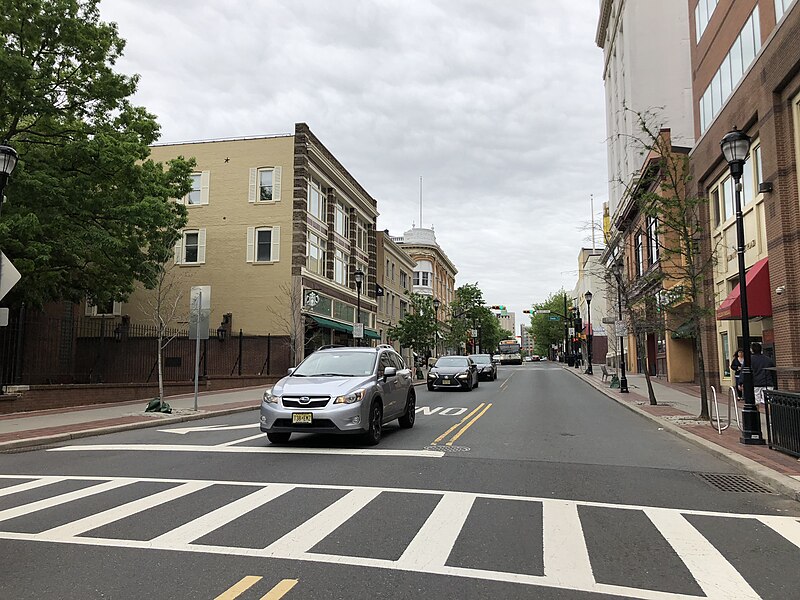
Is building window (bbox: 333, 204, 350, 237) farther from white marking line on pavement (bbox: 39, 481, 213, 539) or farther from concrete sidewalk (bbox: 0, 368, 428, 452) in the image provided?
white marking line on pavement (bbox: 39, 481, 213, 539)

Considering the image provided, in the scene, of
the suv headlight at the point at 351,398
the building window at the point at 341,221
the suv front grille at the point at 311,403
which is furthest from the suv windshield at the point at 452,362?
the suv front grille at the point at 311,403

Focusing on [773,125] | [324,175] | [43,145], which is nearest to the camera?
[773,125]

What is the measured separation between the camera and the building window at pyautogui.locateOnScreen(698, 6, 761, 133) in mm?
18797

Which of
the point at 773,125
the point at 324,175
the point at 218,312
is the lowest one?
the point at 218,312

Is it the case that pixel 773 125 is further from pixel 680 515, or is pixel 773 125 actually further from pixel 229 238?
pixel 229 238

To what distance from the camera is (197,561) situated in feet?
16.0

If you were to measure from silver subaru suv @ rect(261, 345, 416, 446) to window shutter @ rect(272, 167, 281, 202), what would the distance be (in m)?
25.1

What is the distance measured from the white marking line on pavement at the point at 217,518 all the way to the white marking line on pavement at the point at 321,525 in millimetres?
771

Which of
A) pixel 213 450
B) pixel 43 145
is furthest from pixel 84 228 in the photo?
pixel 213 450

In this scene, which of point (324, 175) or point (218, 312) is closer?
point (218, 312)

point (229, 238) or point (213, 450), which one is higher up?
point (229, 238)

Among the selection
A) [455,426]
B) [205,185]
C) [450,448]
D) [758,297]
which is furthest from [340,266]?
[450,448]

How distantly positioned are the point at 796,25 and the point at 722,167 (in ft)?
23.6

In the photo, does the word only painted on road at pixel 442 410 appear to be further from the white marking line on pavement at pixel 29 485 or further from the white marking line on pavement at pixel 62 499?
the white marking line on pavement at pixel 29 485
